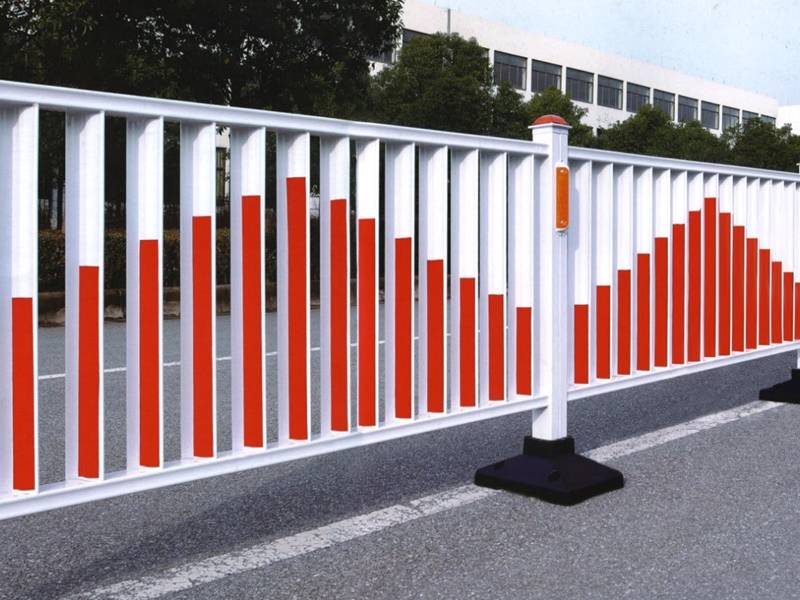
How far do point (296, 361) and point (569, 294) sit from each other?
4.84 feet

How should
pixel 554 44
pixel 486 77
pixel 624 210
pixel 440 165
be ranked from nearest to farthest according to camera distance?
pixel 440 165, pixel 624 210, pixel 486 77, pixel 554 44

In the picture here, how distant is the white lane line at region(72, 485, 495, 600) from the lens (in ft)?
10.1

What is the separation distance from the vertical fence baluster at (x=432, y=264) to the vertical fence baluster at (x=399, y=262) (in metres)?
0.13

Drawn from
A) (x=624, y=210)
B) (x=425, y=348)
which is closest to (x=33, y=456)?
(x=425, y=348)

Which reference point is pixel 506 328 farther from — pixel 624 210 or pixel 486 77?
pixel 486 77

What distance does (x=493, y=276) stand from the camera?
164 inches

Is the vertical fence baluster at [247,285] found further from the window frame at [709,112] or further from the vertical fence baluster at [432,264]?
the window frame at [709,112]

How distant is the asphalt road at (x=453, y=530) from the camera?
123 inches

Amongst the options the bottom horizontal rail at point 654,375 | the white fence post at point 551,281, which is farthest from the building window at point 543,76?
the white fence post at point 551,281

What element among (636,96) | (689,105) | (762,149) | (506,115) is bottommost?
(506,115)

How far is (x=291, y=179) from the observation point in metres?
3.45

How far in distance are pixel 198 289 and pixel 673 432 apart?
316 cm

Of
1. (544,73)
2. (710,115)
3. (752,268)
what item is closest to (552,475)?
(752,268)

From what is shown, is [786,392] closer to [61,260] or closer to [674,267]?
[674,267]
